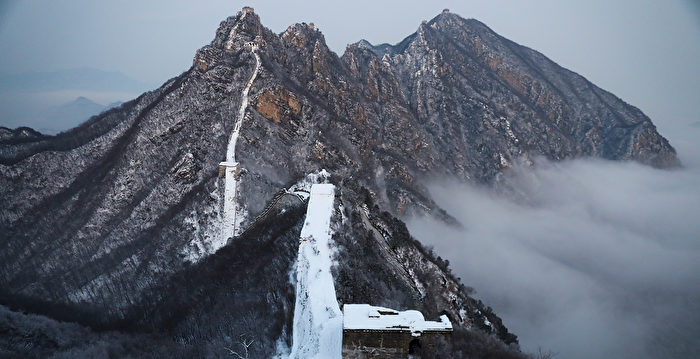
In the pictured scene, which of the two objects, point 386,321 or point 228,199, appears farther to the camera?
point 228,199

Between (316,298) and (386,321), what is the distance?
821 centimetres

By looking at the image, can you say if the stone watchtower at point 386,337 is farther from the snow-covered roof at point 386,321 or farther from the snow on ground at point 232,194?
the snow on ground at point 232,194

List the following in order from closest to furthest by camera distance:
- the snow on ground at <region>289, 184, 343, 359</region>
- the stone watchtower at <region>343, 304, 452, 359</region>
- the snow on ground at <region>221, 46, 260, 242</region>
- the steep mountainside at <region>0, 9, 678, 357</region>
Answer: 1. the stone watchtower at <region>343, 304, 452, 359</region>
2. the snow on ground at <region>289, 184, 343, 359</region>
3. the steep mountainside at <region>0, 9, 678, 357</region>
4. the snow on ground at <region>221, 46, 260, 242</region>

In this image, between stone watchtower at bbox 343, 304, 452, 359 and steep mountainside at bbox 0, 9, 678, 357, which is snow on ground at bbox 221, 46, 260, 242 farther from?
stone watchtower at bbox 343, 304, 452, 359

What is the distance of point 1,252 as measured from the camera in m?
63.0

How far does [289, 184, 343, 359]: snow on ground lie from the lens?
25917 mm

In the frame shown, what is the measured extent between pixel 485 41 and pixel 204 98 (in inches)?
5670

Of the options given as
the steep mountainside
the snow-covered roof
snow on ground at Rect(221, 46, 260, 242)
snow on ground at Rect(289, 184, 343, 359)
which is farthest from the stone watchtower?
snow on ground at Rect(221, 46, 260, 242)

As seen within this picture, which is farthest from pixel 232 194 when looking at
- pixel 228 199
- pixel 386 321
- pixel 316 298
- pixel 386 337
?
pixel 386 337

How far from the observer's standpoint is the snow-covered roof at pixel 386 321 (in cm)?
2377

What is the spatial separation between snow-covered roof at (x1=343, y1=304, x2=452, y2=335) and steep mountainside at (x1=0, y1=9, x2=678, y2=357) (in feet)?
8.60

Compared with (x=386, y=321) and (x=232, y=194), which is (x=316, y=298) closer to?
(x=386, y=321)

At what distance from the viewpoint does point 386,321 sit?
24594 mm

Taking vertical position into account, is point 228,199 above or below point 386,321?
above
